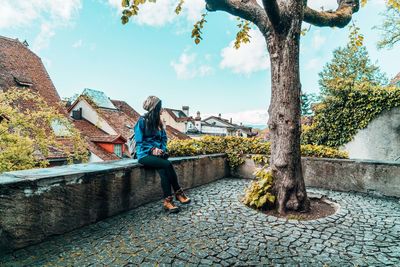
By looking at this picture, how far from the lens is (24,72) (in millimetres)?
19484

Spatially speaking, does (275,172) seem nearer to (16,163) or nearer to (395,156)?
(16,163)

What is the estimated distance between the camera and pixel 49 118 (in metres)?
8.30

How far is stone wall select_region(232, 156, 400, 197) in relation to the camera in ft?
17.3

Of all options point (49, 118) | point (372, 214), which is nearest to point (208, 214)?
point (372, 214)

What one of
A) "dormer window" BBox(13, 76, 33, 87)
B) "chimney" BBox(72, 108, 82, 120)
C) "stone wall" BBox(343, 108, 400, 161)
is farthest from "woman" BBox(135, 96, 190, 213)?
"chimney" BBox(72, 108, 82, 120)

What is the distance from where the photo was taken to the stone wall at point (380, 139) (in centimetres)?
1105

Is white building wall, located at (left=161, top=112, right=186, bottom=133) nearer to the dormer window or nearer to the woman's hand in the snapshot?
the dormer window

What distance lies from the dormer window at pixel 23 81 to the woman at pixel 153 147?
18.7 metres

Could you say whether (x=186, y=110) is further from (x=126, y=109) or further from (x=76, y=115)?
(x=76, y=115)

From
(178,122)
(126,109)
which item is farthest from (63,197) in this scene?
(178,122)

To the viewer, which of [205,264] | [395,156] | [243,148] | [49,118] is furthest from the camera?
[395,156]

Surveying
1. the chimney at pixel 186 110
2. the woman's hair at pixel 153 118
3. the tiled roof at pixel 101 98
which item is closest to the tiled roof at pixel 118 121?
the tiled roof at pixel 101 98

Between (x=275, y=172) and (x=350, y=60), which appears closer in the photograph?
(x=275, y=172)

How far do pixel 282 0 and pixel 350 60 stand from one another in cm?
3375
